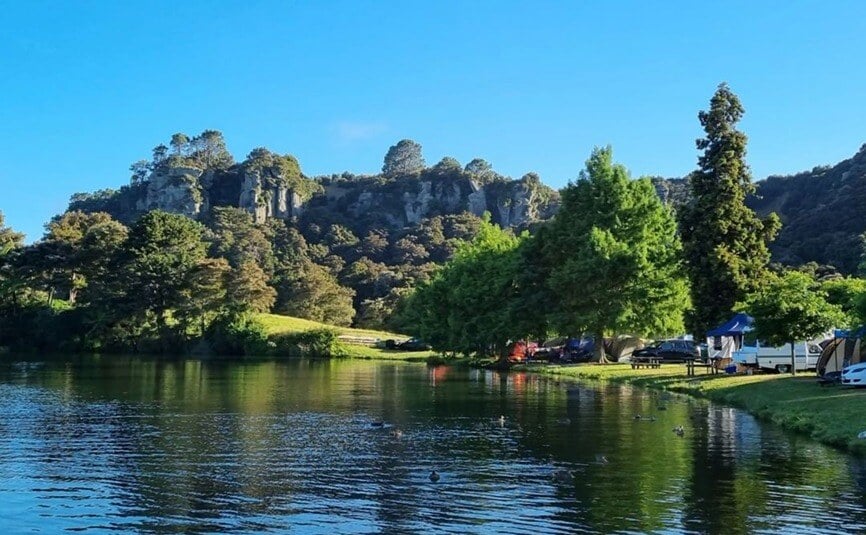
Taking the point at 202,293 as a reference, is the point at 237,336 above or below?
below

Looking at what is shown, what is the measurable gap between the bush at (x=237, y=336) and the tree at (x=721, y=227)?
6428cm

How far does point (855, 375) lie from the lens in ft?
117

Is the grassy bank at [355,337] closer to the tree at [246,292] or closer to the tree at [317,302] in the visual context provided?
the tree at [246,292]

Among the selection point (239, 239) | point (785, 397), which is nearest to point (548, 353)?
point (785, 397)

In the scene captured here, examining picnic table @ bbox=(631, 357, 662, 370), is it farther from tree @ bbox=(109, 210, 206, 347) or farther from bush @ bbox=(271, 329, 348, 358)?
tree @ bbox=(109, 210, 206, 347)

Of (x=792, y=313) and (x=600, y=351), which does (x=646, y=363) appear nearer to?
(x=600, y=351)

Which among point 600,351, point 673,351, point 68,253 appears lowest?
point 600,351

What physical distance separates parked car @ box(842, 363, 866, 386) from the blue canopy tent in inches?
644

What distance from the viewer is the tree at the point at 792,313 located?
4134 cm

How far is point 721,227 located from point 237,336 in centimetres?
7058

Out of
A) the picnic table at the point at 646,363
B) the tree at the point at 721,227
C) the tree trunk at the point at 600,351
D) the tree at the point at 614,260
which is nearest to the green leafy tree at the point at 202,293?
the tree at the point at 614,260

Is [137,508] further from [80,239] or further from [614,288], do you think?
[80,239]

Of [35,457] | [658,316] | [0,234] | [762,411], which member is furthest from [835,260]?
[0,234]

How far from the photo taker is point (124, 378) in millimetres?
58188
